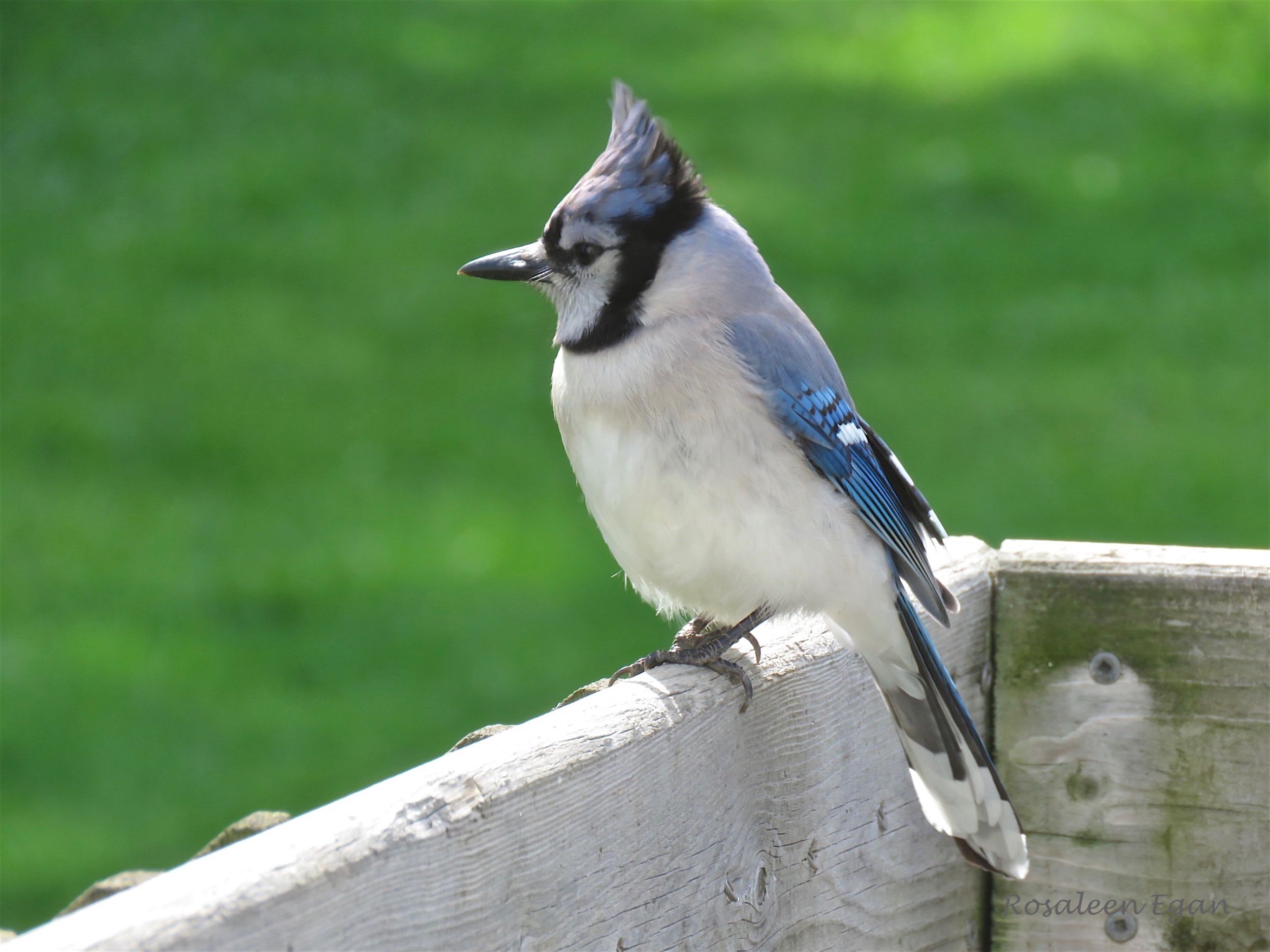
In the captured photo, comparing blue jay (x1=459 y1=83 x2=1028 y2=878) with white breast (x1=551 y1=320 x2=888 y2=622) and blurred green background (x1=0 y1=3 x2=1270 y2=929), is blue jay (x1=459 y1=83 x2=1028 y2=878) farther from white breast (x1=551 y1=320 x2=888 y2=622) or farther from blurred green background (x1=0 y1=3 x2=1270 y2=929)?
blurred green background (x1=0 y1=3 x2=1270 y2=929)

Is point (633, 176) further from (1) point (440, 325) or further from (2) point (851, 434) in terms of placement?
(1) point (440, 325)

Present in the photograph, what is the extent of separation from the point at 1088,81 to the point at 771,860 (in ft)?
21.4

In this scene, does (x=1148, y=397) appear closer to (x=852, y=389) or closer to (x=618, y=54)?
(x=852, y=389)

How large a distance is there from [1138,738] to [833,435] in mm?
663

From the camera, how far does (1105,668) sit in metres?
2.17

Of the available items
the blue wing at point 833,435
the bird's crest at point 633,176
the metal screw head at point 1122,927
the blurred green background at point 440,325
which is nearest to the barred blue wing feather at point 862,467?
the blue wing at point 833,435

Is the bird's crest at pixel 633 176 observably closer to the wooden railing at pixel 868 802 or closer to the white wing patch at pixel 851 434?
the white wing patch at pixel 851 434

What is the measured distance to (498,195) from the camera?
22.2 feet

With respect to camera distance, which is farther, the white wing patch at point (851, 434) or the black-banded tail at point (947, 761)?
the white wing patch at point (851, 434)

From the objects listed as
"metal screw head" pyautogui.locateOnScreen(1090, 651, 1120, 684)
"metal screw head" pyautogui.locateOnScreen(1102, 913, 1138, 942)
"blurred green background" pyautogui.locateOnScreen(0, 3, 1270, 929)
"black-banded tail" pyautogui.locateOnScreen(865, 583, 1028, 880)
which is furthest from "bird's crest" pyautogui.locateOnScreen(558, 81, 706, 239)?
"blurred green background" pyautogui.locateOnScreen(0, 3, 1270, 929)

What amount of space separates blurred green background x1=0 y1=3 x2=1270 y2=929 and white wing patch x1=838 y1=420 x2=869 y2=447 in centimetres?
135

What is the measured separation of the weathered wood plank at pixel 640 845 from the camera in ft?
4.13

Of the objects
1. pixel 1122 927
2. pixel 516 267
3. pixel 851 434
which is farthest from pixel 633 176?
pixel 1122 927

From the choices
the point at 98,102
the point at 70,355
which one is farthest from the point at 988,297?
the point at 98,102
